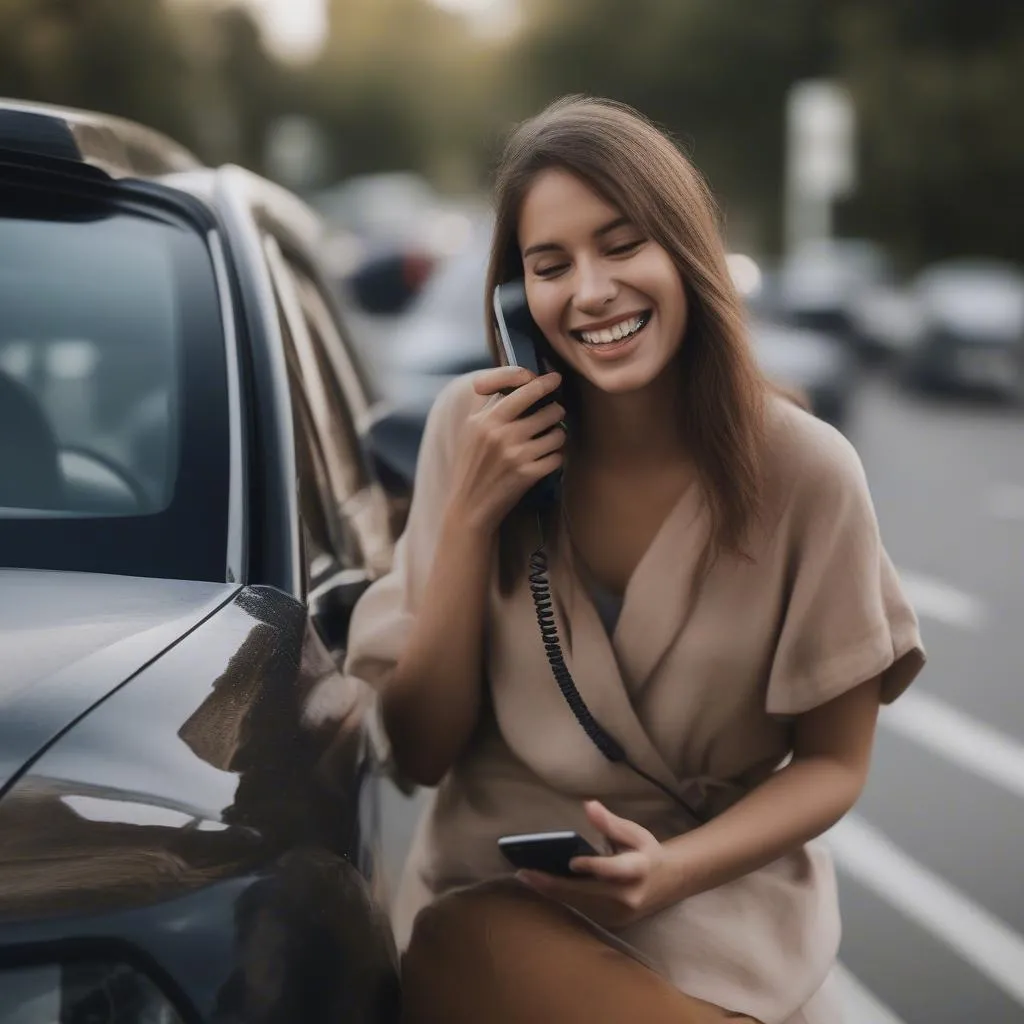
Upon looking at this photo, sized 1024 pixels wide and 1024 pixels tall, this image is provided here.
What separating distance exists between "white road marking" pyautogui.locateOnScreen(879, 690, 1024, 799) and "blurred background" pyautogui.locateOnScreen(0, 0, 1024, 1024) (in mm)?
13

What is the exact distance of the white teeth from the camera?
7.36 feet

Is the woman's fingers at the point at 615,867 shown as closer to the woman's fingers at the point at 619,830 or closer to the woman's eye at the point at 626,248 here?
the woman's fingers at the point at 619,830

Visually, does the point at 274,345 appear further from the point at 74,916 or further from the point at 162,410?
the point at 74,916

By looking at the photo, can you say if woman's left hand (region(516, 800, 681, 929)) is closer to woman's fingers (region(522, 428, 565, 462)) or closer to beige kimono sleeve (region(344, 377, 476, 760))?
beige kimono sleeve (region(344, 377, 476, 760))

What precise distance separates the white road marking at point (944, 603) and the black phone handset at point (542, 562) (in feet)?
18.1

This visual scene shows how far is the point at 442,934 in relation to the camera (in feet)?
6.96

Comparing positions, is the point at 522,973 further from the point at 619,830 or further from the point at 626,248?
the point at 626,248

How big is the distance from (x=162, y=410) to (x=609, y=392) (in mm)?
609

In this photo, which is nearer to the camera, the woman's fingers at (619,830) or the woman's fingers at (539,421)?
the woman's fingers at (619,830)

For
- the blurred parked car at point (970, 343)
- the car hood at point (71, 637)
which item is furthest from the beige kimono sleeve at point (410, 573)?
the blurred parked car at point (970, 343)

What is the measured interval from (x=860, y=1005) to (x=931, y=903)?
75 cm

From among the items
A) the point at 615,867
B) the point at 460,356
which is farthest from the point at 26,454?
the point at 460,356

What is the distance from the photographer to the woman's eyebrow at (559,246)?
222 cm

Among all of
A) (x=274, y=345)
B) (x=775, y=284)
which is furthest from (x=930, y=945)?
(x=775, y=284)
